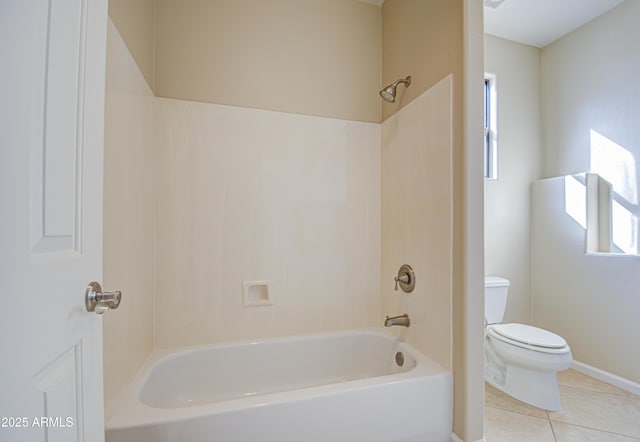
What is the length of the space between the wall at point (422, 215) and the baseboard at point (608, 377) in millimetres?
1719

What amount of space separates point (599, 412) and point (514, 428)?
628mm

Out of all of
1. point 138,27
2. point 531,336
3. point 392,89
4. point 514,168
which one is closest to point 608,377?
point 531,336

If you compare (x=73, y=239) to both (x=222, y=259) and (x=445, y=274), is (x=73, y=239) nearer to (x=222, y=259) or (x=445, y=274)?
(x=222, y=259)

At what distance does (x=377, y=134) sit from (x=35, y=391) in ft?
6.46

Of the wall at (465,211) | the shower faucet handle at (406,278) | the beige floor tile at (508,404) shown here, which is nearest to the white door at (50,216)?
the wall at (465,211)

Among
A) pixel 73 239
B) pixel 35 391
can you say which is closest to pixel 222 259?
pixel 73 239

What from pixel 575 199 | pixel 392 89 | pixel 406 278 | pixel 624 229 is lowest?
pixel 406 278

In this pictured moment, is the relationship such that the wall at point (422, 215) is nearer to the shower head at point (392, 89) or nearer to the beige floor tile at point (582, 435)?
the shower head at point (392, 89)

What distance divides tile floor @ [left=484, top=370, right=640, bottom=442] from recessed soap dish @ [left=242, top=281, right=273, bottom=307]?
57.4 inches

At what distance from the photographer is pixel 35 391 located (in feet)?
1.51

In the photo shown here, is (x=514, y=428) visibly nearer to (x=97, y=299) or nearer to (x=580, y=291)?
(x=580, y=291)

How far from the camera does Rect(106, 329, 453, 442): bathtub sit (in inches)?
39.6

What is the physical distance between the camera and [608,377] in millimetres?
2068

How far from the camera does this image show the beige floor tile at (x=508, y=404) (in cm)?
176
